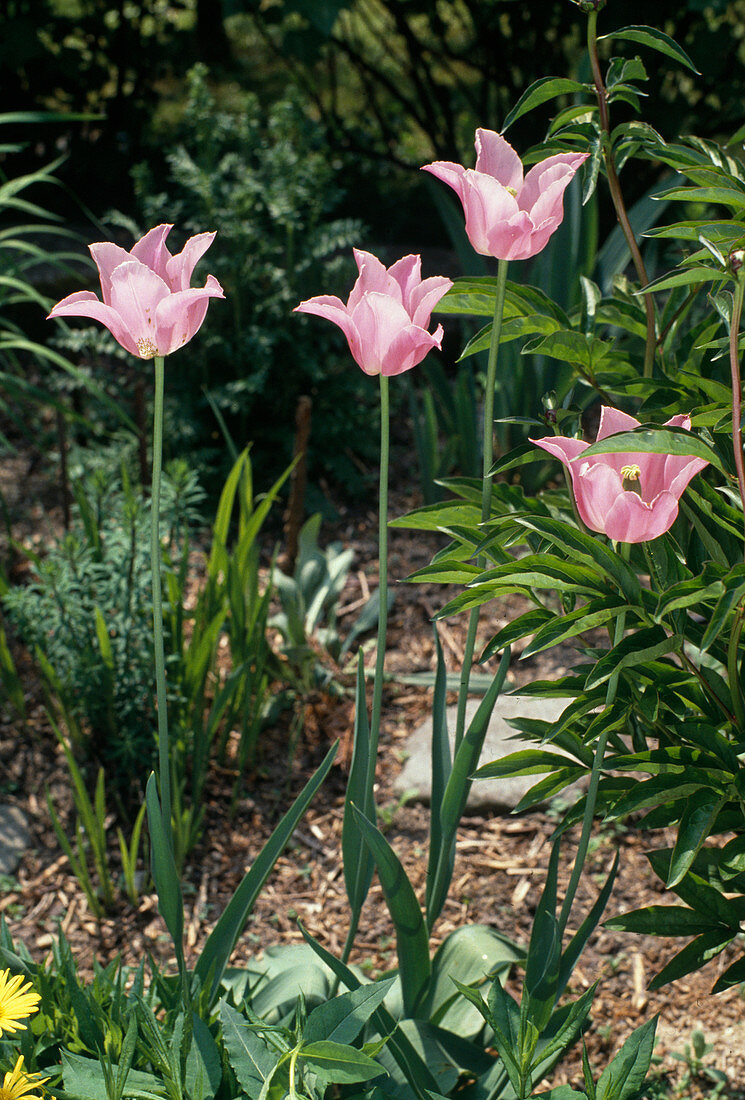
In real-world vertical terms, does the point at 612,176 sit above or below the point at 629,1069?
above

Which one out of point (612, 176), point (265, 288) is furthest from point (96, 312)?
point (265, 288)

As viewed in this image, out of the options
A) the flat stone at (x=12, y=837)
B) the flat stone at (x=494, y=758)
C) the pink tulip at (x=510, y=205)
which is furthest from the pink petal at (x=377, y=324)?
the flat stone at (x=12, y=837)

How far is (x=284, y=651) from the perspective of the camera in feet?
6.91

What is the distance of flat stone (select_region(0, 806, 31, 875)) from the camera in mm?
1873

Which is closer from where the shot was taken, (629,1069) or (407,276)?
(629,1069)

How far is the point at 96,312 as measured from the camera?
945 mm

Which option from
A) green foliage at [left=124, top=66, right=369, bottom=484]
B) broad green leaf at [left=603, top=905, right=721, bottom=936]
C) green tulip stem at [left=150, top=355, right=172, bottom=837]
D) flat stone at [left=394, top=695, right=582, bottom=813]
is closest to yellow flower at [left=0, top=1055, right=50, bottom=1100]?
green tulip stem at [left=150, top=355, right=172, bottom=837]

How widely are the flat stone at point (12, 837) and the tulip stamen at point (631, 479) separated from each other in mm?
1490

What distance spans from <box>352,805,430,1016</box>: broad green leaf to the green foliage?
1687 mm

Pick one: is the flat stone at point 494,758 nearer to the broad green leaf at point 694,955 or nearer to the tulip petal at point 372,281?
the broad green leaf at point 694,955

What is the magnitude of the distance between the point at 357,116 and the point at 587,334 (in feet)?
11.7

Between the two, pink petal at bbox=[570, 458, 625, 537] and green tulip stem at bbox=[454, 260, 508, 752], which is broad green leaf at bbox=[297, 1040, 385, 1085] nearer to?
green tulip stem at bbox=[454, 260, 508, 752]

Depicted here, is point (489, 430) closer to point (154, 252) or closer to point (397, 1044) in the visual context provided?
point (154, 252)

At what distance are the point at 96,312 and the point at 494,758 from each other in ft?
4.43
